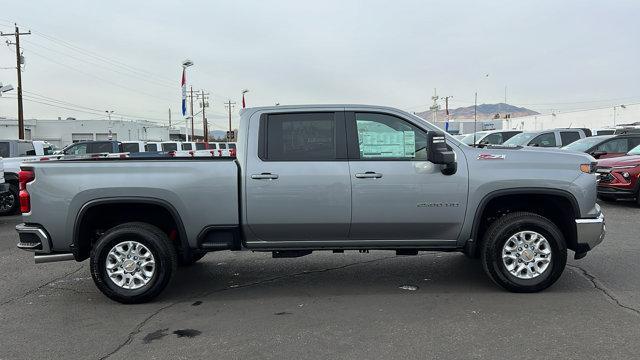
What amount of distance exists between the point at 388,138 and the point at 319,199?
38.0 inches

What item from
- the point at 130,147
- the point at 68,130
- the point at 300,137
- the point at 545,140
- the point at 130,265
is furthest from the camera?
the point at 68,130

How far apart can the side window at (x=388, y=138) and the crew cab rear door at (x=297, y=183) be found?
0.72 feet

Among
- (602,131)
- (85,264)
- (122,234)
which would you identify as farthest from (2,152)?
(602,131)

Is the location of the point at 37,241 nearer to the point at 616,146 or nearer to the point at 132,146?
the point at 616,146

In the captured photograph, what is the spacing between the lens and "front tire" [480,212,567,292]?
5039 millimetres

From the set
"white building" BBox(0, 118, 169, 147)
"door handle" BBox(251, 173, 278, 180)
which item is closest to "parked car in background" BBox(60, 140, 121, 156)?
"door handle" BBox(251, 173, 278, 180)

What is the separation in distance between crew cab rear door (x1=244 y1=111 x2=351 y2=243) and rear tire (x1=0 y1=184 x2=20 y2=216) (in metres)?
8.75

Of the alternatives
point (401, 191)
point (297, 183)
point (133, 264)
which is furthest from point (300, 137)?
point (133, 264)

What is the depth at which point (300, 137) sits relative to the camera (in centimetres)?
515

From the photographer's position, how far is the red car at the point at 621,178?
10445 millimetres

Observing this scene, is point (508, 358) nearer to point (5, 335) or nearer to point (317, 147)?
point (317, 147)

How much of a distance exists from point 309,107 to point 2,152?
425 inches

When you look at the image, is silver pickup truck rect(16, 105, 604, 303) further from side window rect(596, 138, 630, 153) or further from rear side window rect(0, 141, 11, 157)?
rear side window rect(0, 141, 11, 157)

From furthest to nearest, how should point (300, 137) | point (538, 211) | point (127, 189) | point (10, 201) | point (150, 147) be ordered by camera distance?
point (150, 147) < point (10, 201) < point (538, 211) < point (300, 137) < point (127, 189)
